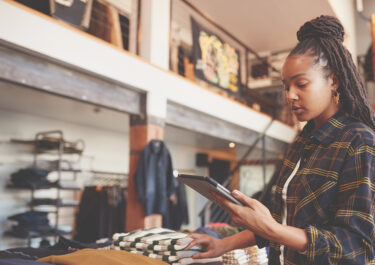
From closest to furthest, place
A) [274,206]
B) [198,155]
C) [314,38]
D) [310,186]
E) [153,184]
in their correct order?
[310,186]
[314,38]
[274,206]
[153,184]
[198,155]

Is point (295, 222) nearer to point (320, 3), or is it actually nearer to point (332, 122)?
point (332, 122)

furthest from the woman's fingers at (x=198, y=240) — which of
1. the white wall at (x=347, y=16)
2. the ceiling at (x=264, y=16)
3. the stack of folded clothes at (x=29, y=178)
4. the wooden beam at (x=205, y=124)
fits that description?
the white wall at (x=347, y=16)

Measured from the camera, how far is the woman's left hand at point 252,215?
34.6 inches

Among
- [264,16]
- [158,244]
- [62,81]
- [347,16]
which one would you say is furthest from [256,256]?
[347,16]

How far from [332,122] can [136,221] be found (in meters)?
3.39

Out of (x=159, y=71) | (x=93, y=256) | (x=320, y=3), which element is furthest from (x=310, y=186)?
(x=320, y=3)

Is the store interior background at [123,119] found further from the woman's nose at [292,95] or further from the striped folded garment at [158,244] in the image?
the woman's nose at [292,95]

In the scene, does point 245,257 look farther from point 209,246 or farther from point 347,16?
point 347,16

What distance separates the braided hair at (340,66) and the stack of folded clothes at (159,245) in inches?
28.0

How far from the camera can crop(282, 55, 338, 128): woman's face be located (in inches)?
39.6

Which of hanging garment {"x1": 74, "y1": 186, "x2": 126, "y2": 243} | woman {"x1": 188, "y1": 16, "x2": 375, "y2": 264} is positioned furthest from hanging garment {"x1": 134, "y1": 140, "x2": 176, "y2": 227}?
woman {"x1": 188, "y1": 16, "x2": 375, "y2": 264}

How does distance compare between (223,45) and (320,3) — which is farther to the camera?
(320,3)

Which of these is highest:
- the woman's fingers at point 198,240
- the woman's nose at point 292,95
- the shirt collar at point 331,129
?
the woman's nose at point 292,95

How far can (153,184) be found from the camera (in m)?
4.08
